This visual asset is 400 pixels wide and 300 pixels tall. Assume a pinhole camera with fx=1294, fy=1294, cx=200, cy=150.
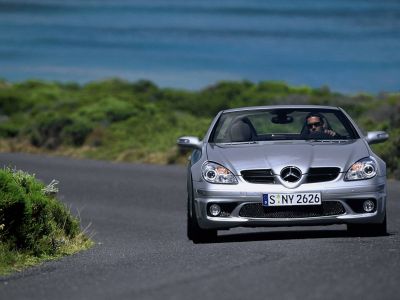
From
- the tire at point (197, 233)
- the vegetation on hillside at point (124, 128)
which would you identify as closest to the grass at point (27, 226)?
the tire at point (197, 233)

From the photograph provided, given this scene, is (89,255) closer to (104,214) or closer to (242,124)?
(242,124)

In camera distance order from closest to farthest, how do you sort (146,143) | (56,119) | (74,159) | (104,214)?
(104,214) → (74,159) → (146,143) → (56,119)

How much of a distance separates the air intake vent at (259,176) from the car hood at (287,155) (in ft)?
0.17

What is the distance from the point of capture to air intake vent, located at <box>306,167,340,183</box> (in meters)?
12.9

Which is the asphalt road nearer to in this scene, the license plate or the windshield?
the license plate

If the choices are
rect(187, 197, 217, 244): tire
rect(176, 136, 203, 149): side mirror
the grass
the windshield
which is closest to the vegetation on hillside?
the windshield

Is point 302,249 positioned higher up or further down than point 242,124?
further down

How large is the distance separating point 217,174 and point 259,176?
1.46 ft

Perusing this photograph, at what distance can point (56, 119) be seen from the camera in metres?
46.4

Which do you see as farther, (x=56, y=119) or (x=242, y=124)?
(x=56, y=119)

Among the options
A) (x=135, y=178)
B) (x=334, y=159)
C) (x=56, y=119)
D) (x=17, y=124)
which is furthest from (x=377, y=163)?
(x=17, y=124)

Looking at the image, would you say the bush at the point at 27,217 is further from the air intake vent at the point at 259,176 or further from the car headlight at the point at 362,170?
the car headlight at the point at 362,170

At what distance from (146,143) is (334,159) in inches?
1125

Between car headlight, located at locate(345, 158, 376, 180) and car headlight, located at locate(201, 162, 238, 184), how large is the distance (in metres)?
1.16
